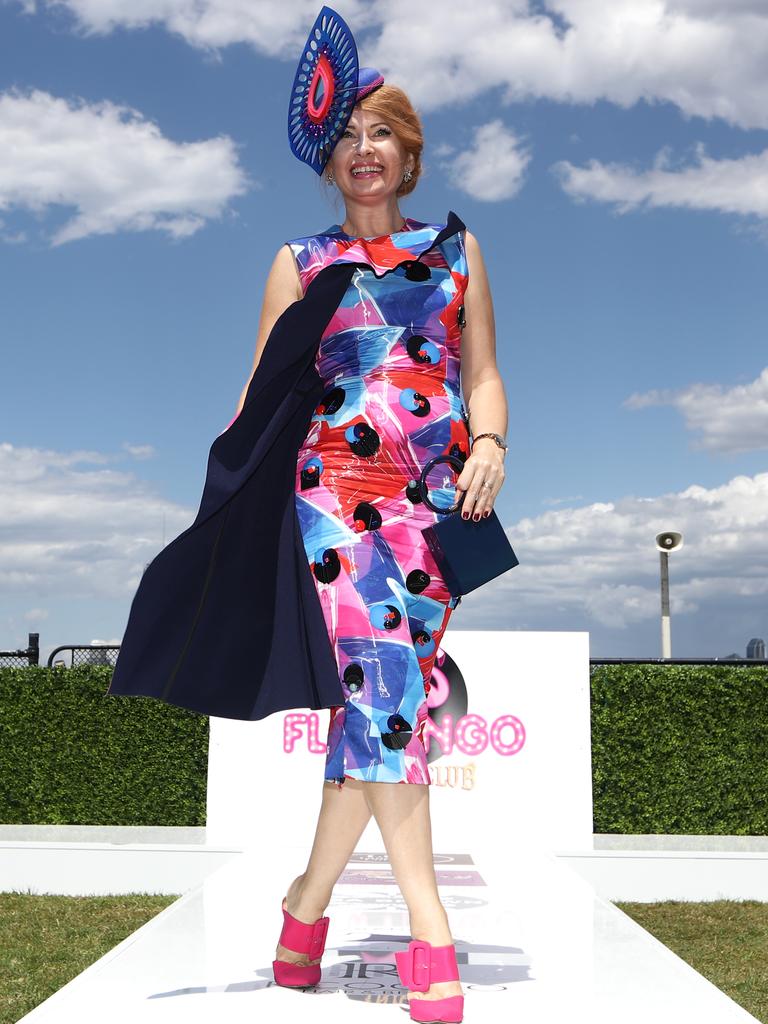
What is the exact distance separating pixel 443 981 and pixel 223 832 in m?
5.12

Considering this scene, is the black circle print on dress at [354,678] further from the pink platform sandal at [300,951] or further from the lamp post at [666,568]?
the lamp post at [666,568]

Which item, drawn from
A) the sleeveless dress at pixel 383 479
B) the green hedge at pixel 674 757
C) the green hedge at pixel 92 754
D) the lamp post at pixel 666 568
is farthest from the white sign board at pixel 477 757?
the lamp post at pixel 666 568

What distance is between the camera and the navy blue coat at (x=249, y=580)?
2.50m

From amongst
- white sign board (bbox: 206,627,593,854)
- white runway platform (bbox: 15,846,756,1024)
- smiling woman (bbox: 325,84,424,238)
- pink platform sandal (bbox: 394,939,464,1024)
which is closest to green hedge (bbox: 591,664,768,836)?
white sign board (bbox: 206,627,593,854)

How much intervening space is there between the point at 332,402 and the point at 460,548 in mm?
436

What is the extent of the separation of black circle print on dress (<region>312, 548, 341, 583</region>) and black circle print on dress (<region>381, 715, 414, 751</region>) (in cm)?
32

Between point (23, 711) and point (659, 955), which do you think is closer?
point (659, 955)

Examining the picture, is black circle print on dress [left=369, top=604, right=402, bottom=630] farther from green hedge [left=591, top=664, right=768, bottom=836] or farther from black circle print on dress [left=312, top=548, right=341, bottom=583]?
green hedge [left=591, top=664, right=768, bottom=836]

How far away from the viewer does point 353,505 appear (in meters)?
2.49

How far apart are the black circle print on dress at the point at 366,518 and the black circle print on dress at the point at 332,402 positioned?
0.79ft

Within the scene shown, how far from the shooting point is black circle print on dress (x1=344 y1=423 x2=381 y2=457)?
2.52 m

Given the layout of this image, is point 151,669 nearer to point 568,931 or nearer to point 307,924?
point 307,924

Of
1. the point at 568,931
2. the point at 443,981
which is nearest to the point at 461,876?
the point at 568,931

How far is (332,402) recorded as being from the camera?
2.59m
